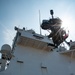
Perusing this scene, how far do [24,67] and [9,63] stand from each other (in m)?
1.60

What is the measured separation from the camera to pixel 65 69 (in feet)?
55.2

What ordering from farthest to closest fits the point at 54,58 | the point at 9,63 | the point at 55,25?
the point at 55,25 → the point at 54,58 → the point at 9,63

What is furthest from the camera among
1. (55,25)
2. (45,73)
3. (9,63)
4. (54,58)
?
(55,25)

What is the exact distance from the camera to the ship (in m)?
14.0

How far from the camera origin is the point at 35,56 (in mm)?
15891

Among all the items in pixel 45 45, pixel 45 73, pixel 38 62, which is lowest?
pixel 45 73

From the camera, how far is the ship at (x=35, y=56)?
550 inches

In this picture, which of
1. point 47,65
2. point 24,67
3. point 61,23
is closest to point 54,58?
point 47,65

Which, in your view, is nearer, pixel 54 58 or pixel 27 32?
pixel 27 32

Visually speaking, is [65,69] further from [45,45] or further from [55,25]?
[55,25]

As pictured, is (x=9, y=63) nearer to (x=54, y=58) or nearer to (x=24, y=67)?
(x=24, y=67)

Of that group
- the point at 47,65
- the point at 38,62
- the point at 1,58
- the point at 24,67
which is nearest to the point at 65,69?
the point at 47,65

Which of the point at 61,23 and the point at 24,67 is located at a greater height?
the point at 61,23

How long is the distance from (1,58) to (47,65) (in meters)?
5.02
